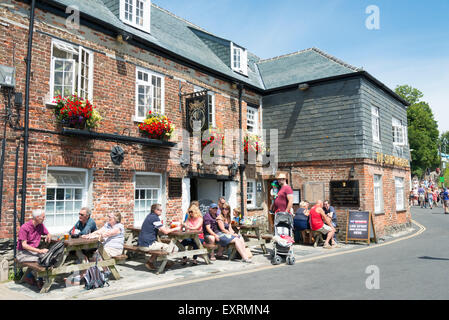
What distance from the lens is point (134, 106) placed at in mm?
10594

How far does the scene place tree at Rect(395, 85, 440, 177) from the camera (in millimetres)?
41594

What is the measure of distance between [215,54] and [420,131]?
1363 inches

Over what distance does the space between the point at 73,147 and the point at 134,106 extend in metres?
2.40

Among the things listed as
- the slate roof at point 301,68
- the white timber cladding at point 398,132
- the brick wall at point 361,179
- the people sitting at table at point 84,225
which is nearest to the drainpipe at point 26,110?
the people sitting at table at point 84,225

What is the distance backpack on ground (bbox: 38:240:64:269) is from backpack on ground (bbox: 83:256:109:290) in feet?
2.04

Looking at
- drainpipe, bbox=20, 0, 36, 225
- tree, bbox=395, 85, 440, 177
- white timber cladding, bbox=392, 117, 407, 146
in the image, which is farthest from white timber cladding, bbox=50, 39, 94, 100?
tree, bbox=395, 85, 440, 177

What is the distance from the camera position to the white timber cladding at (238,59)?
626 inches

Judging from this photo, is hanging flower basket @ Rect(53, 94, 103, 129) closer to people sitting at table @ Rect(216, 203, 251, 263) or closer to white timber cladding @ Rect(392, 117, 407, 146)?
people sitting at table @ Rect(216, 203, 251, 263)

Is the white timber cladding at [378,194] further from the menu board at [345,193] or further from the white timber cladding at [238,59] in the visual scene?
the white timber cladding at [238,59]

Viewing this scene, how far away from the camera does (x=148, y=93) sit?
1115 centimetres

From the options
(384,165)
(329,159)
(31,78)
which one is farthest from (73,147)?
(384,165)

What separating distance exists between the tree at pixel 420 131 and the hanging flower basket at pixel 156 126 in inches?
1518

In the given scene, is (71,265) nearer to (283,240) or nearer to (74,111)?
(74,111)
